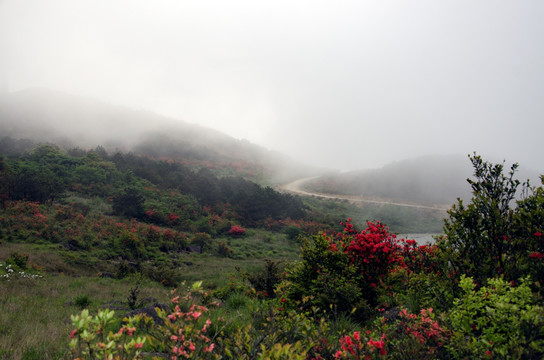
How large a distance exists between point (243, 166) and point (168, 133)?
17043 mm

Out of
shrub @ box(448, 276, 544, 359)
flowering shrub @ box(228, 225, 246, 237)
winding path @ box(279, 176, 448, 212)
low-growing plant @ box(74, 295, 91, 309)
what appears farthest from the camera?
winding path @ box(279, 176, 448, 212)

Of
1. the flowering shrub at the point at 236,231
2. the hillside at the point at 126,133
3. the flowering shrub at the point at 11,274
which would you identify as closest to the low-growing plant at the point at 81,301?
the flowering shrub at the point at 11,274

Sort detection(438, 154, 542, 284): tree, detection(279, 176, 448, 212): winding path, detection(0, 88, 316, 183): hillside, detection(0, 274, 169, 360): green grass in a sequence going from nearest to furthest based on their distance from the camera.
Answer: detection(0, 274, 169, 360): green grass, detection(438, 154, 542, 284): tree, detection(279, 176, 448, 212): winding path, detection(0, 88, 316, 183): hillside

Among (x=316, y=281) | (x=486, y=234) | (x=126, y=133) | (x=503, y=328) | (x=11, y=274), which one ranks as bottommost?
(x=11, y=274)

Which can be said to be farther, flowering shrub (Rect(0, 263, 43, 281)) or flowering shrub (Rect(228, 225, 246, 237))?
flowering shrub (Rect(228, 225, 246, 237))

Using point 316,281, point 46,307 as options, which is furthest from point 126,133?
point 316,281

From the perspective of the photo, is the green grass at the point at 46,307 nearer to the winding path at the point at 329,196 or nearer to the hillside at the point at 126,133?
the winding path at the point at 329,196

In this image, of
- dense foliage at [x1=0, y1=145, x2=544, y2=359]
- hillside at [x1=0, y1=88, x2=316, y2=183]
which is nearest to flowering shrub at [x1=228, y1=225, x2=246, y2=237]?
dense foliage at [x1=0, y1=145, x2=544, y2=359]

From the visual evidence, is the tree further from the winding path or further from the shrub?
the winding path

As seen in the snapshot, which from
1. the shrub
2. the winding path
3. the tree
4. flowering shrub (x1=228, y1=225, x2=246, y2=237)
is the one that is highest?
the tree

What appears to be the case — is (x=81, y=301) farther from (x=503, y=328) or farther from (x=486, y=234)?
(x=486, y=234)

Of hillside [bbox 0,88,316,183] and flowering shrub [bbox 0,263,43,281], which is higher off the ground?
hillside [bbox 0,88,316,183]

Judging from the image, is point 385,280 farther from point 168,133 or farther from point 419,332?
point 168,133

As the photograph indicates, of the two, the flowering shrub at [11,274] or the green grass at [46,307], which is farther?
the flowering shrub at [11,274]
